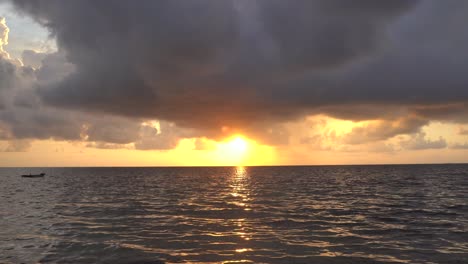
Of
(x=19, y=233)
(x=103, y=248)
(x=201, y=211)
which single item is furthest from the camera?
(x=201, y=211)

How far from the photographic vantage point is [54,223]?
113ft

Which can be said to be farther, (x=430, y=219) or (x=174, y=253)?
(x=430, y=219)

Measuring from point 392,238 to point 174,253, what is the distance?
1598 centimetres

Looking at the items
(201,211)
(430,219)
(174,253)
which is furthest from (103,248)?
(430,219)

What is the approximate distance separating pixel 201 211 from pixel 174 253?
1871 centimetres

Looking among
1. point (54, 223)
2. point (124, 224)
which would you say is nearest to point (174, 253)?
point (124, 224)

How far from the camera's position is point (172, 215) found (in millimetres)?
38750


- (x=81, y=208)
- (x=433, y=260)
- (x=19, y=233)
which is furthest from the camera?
(x=81, y=208)

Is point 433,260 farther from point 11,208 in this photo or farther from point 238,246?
point 11,208

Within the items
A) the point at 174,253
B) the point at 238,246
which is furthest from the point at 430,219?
the point at 174,253

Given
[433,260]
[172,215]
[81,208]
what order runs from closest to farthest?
1. [433,260]
2. [172,215]
3. [81,208]

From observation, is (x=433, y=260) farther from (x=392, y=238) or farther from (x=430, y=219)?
(x=430, y=219)

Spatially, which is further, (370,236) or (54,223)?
(54,223)

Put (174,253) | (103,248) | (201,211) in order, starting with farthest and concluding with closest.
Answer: (201,211)
(103,248)
(174,253)
